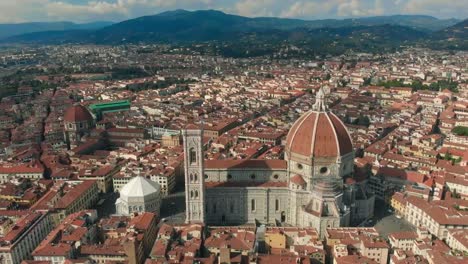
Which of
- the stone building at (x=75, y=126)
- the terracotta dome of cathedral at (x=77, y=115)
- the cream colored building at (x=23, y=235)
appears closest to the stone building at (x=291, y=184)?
the cream colored building at (x=23, y=235)

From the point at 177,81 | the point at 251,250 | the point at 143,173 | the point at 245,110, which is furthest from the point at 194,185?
the point at 177,81

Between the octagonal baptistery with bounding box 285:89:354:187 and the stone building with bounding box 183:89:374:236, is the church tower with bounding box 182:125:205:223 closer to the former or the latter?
the stone building with bounding box 183:89:374:236

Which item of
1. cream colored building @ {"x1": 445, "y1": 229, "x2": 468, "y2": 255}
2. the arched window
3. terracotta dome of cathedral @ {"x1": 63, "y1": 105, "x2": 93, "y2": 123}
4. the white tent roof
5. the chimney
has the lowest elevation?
cream colored building @ {"x1": 445, "y1": 229, "x2": 468, "y2": 255}

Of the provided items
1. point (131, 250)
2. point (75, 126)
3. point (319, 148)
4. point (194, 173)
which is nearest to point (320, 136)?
point (319, 148)

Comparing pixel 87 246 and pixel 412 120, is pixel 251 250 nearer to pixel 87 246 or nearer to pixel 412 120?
pixel 87 246


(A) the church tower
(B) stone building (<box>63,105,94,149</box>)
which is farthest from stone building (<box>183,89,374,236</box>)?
(B) stone building (<box>63,105,94,149</box>)

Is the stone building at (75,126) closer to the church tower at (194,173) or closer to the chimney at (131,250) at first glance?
the church tower at (194,173)

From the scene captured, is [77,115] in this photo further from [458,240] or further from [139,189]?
[458,240]

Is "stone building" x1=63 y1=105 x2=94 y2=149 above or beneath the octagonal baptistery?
beneath
